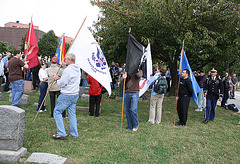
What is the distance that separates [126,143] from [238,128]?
16.4ft

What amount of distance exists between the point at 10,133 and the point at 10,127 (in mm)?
111

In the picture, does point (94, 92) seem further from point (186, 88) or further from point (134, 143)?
point (186, 88)

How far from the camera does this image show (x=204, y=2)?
9.27 metres

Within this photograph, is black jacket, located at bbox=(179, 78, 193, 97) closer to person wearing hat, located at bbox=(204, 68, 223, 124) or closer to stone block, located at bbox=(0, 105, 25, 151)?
person wearing hat, located at bbox=(204, 68, 223, 124)

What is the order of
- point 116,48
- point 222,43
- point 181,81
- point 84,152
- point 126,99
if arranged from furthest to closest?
point 116,48
point 222,43
point 181,81
point 126,99
point 84,152

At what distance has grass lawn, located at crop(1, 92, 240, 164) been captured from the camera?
4.14 m

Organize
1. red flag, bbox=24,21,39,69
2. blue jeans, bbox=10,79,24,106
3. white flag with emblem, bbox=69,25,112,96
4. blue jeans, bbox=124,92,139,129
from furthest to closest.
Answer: red flag, bbox=24,21,39,69, blue jeans, bbox=10,79,24,106, blue jeans, bbox=124,92,139,129, white flag with emblem, bbox=69,25,112,96

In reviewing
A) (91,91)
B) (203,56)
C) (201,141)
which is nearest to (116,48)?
(203,56)

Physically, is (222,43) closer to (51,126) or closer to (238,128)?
(238,128)

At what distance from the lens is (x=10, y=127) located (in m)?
3.58

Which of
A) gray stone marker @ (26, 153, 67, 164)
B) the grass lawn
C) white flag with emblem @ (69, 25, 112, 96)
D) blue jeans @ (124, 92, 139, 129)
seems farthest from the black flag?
gray stone marker @ (26, 153, 67, 164)

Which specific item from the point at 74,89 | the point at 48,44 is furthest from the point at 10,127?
the point at 48,44

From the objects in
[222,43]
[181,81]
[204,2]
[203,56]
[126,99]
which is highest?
[204,2]

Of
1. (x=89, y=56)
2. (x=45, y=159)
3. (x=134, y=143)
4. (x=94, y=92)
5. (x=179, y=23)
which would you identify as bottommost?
(x=134, y=143)
